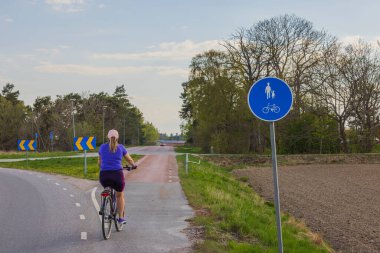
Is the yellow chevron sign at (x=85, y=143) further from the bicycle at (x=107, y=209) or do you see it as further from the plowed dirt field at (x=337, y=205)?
the bicycle at (x=107, y=209)

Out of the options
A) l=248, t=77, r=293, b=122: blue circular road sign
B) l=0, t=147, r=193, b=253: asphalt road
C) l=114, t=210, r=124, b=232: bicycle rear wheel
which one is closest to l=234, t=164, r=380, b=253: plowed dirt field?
l=0, t=147, r=193, b=253: asphalt road

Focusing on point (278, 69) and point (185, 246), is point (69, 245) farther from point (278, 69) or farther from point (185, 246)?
point (278, 69)

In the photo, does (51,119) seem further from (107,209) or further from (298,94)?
(107,209)

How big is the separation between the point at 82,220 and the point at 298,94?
3986 centimetres

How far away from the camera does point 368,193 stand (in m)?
22.1

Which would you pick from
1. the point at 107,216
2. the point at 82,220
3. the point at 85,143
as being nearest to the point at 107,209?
the point at 107,216

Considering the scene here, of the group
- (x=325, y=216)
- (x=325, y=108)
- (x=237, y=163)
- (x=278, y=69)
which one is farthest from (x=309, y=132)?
(x=325, y=216)

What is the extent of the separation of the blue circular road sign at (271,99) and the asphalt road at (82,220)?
254 centimetres

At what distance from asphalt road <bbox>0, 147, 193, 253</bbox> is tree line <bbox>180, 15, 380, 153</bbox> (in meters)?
33.3

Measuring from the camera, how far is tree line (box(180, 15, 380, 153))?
46.4 meters

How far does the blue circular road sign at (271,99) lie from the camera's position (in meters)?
6.78

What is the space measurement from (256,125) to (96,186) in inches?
1394

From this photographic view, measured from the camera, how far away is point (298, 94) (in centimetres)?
4747

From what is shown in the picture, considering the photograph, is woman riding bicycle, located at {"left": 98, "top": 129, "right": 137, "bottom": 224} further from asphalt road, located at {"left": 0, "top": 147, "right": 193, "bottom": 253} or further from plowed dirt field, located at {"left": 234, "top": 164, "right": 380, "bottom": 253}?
plowed dirt field, located at {"left": 234, "top": 164, "right": 380, "bottom": 253}
